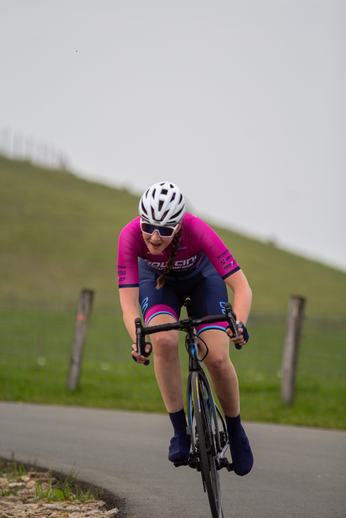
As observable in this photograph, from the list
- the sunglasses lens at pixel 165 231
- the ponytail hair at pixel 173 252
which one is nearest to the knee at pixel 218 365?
the ponytail hair at pixel 173 252

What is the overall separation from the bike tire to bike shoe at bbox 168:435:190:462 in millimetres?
131

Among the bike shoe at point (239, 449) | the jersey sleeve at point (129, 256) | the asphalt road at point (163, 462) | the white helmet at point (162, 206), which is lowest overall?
the asphalt road at point (163, 462)

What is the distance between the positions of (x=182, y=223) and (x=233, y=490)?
2.29 m

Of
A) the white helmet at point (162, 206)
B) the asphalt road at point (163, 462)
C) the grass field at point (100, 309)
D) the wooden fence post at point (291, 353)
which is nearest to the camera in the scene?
the white helmet at point (162, 206)

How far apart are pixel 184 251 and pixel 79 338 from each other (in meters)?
5.93

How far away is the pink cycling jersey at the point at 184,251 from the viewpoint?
4.23m

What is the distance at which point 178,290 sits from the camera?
4.63 metres

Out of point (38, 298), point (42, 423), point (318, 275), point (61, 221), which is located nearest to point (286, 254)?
point (318, 275)

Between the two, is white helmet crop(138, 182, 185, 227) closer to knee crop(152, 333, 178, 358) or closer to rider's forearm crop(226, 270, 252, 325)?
rider's forearm crop(226, 270, 252, 325)

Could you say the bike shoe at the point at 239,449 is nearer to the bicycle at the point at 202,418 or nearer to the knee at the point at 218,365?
the bicycle at the point at 202,418

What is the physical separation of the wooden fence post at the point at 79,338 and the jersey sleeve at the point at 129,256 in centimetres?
576

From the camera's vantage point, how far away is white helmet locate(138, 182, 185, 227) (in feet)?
13.0

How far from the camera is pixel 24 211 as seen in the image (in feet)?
170

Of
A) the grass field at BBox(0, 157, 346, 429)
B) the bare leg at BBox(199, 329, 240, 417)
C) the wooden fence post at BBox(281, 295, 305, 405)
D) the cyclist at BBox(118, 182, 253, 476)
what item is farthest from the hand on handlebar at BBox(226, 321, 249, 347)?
the wooden fence post at BBox(281, 295, 305, 405)
